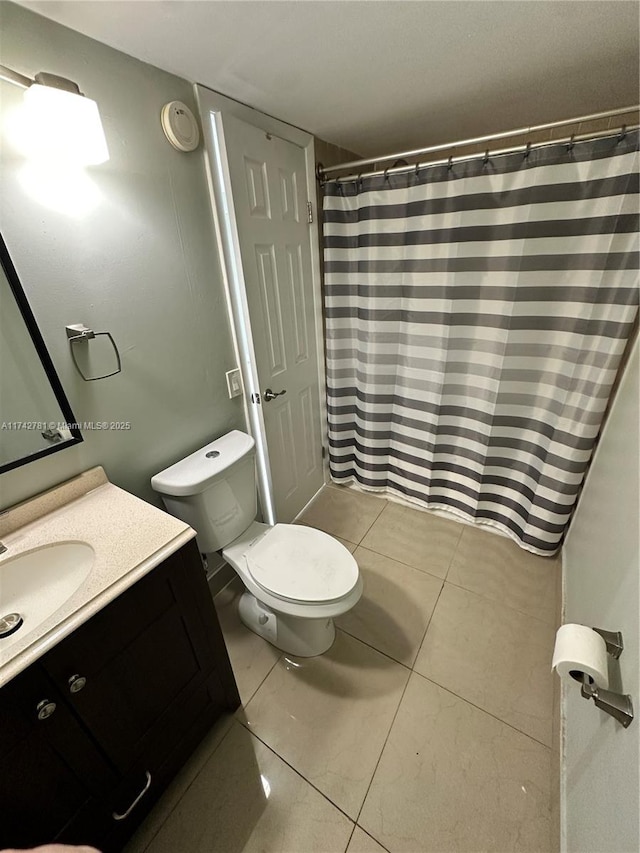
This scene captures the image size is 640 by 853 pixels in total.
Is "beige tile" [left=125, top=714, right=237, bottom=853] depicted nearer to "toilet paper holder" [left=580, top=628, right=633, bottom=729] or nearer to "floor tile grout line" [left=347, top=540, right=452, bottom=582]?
Answer: "floor tile grout line" [left=347, top=540, right=452, bottom=582]

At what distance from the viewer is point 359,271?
→ 1744mm

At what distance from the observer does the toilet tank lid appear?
46.8 inches

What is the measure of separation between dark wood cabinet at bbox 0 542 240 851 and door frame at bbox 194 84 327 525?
780 millimetres

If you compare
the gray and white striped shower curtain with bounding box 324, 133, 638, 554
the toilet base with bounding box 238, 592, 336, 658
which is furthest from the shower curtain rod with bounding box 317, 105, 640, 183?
the toilet base with bounding box 238, 592, 336, 658

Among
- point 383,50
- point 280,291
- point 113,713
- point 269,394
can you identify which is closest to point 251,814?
point 113,713

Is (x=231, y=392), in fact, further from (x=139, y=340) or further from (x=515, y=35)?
(x=515, y=35)

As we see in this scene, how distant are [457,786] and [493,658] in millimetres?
452

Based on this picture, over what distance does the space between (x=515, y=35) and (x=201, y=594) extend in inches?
68.8

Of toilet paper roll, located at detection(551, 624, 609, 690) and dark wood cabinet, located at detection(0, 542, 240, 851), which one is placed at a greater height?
toilet paper roll, located at detection(551, 624, 609, 690)

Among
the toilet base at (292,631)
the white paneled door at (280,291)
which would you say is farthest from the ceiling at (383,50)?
the toilet base at (292,631)

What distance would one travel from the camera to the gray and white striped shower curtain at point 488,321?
1.24 metres

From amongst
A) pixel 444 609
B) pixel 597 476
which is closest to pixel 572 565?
pixel 597 476

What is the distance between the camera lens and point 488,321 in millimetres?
1523

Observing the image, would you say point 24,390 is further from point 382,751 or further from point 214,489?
point 382,751
